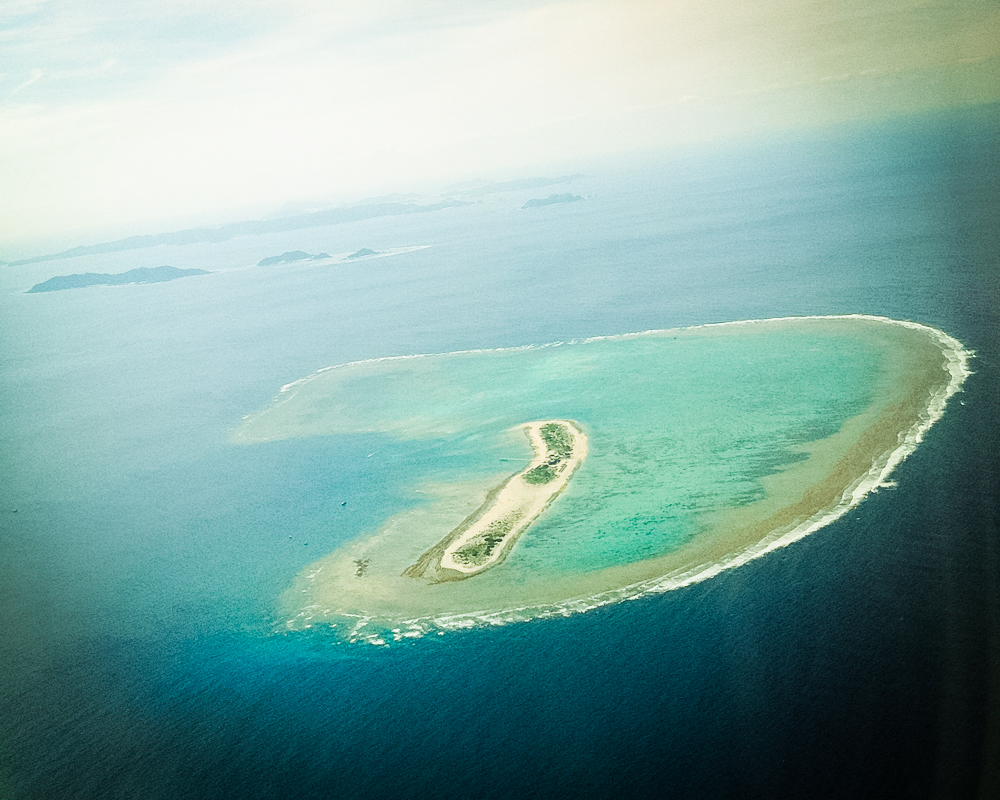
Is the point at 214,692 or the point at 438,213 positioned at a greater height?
the point at 438,213

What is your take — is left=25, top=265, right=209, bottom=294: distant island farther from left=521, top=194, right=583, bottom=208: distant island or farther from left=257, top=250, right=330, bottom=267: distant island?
left=521, top=194, right=583, bottom=208: distant island

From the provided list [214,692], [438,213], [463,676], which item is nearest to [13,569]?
[214,692]

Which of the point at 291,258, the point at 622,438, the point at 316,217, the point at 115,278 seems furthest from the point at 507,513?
the point at 316,217

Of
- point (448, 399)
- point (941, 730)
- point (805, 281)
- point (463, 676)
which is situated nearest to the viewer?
point (941, 730)

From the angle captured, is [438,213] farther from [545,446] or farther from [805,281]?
[545,446]

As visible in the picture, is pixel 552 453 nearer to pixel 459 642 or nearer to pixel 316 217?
pixel 459 642

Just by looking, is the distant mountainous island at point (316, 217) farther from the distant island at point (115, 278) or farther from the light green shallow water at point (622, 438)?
the light green shallow water at point (622, 438)

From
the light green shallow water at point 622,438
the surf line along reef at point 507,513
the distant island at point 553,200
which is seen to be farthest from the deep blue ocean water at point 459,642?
the distant island at point 553,200
